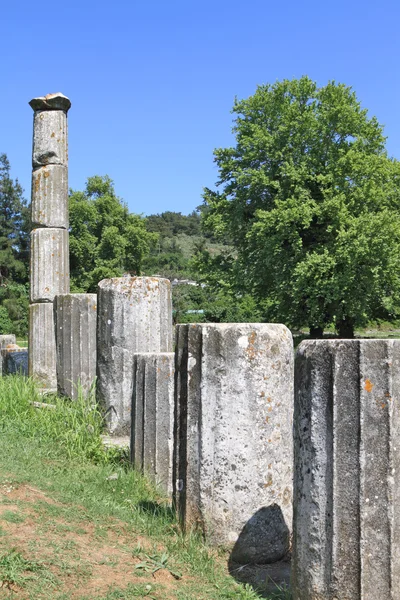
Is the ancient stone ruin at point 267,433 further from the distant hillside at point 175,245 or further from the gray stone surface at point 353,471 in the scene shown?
the distant hillside at point 175,245

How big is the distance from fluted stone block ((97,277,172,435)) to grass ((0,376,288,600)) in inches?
27.6

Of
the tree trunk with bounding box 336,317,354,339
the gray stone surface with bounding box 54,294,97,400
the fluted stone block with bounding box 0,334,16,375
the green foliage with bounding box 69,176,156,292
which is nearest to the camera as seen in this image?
the gray stone surface with bounding box 54,294,97,400

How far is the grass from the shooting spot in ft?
11.3

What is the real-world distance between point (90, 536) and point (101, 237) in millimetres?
41610

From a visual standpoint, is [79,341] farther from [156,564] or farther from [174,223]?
[174,223]

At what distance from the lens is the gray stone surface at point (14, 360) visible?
11905mm

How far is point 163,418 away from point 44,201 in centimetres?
612

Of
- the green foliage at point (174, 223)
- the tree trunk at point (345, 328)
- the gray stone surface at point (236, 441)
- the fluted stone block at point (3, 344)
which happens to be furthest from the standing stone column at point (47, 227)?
the green foliage at point (174, 223)

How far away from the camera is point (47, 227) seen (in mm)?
10602

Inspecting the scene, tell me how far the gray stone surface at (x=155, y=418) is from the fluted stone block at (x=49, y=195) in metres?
5.42

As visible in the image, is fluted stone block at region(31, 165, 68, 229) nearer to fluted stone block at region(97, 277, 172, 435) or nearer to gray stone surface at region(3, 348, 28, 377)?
gray stone surface at region(3, 348, 28, 377)

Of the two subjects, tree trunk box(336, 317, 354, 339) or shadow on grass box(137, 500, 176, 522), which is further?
tree trunk box(336, 317, 354, 339)

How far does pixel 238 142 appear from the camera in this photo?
85.1 ft

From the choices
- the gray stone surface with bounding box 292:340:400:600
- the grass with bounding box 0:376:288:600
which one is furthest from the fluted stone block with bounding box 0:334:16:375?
the gray stone surface with bounding box 292:340:400:600
